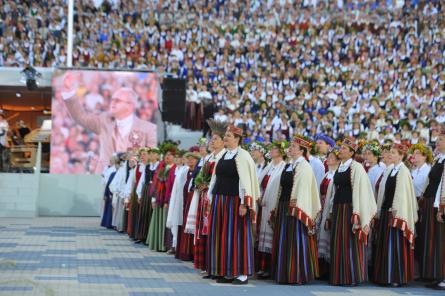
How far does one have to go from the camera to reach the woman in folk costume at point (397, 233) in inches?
435

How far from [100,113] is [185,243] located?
12059 millimetres

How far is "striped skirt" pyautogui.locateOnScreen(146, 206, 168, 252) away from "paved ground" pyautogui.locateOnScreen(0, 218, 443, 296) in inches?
8.0

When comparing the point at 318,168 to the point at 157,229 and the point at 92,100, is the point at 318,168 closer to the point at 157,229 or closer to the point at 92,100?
the point at 157,229

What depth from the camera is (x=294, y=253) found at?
10.8 m

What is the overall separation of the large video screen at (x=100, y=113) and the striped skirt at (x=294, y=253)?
14.1 m

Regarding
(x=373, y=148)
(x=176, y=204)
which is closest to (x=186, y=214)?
(x=176, y=204)

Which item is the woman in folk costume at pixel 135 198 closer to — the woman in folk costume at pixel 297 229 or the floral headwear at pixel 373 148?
the floral headwear at pixel 373 148

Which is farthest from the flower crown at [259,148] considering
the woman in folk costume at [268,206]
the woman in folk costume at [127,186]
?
the woman in folk costume at [127,186]

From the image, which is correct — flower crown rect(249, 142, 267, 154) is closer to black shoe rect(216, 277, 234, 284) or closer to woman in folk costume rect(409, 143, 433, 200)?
woman in folk costume rect(409, 143, 433, 200)

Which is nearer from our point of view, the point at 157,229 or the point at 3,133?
the point at 157,229

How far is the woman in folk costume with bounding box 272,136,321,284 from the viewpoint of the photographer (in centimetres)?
1084

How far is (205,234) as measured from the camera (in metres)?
11.2

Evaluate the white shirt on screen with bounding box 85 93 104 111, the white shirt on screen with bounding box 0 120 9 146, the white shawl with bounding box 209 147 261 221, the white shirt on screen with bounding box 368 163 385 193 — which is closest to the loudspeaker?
the white shirt on screen with bounding box 85 93 104 111

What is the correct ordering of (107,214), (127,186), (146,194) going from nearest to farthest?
(146,194)
(127,186)
(107,214)
